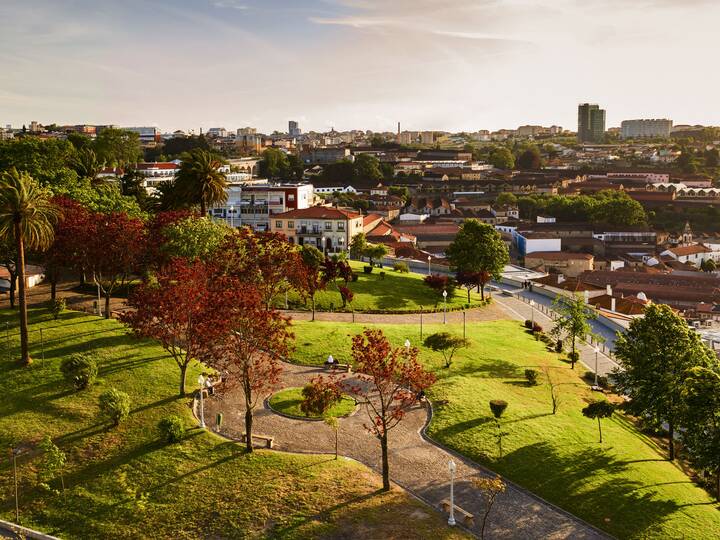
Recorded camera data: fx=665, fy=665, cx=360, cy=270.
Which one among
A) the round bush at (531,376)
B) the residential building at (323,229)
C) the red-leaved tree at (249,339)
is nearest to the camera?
the red-leaved tree at (249,339)

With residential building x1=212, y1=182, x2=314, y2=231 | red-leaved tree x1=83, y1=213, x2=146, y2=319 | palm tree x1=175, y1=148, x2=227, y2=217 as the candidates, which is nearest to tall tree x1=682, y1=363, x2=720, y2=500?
red-leaved tree x1=83, y1=213, x2=146, y2=319

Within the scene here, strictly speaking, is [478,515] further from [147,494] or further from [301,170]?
[301,170]

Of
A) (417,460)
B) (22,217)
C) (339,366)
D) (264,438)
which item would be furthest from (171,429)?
(22,217)

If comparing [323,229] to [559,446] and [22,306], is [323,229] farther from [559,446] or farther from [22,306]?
[559,446]

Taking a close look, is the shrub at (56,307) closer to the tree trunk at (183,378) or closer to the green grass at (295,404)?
the tree trunk at (183,378)

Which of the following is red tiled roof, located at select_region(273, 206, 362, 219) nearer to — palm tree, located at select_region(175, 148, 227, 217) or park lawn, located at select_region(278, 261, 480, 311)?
park lawn, located at select_region(278, 261, 480, 311)

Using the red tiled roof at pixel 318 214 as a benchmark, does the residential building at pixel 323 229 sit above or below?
below

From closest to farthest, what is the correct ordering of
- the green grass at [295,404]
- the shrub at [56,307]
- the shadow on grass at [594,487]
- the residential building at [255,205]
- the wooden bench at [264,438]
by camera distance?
the shadow on grass at [594,487], the wooden bench at [264,438], the green grass at [295,404], the shrub at [56,307], the residential building at [255,205]

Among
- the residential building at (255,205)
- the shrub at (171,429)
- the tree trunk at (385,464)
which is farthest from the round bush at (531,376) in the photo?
the residential building at (255,205)
